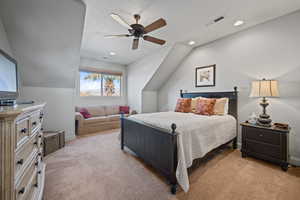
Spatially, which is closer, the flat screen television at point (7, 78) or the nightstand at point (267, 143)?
the flat screen television at point (7, 78)

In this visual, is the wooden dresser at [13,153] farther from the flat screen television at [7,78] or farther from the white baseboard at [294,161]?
the white baseboard at [294,161]

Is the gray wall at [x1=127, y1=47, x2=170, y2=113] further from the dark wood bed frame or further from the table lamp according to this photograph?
the table lamp

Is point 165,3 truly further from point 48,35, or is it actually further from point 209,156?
point 209,156

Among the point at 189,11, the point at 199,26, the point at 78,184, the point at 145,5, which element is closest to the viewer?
the point at 78,184

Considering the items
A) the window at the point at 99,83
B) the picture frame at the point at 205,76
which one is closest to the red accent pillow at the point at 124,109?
the window at the point at 99,83

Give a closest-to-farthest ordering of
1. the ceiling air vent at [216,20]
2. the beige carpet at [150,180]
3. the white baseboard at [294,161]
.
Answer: the beige carpet at [150,180] → the white baseboard at [294,161] → the ceiling air vent at [216,20]

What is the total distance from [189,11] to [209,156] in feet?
9.15

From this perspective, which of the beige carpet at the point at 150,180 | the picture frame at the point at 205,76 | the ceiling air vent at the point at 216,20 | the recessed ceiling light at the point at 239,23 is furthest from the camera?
the picture frame at the point at 205,76

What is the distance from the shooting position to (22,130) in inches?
39.4

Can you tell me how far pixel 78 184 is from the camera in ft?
5.97

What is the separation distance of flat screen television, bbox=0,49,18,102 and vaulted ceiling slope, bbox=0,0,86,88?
102cm

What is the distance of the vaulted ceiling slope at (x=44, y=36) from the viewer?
78.4 inches

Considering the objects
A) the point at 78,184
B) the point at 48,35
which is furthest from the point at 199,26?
the point at 78,184

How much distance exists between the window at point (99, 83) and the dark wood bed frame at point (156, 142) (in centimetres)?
307
